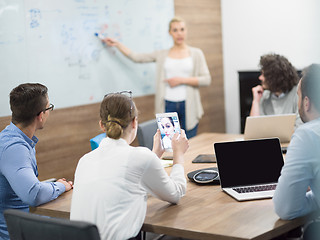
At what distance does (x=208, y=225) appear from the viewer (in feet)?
6.40

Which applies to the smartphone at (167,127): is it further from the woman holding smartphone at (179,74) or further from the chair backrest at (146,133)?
the woman holding smartphone at (179,74)

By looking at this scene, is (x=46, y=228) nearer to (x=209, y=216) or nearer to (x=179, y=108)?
(x=209, y=216)

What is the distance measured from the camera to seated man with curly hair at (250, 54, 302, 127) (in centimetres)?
379

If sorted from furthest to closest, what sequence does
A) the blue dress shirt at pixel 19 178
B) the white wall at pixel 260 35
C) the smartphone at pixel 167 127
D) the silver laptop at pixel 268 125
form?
the white wall at pixel 260 35 → the silver laptop at pixel 268 125 → the smartphone at pixel 167 127 → the blue dress shirt at pixel 19 178

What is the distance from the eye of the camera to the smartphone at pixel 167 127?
100 inches

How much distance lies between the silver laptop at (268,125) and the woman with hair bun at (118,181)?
1.25m

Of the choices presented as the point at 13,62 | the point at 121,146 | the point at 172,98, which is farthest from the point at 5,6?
the point at 121,146

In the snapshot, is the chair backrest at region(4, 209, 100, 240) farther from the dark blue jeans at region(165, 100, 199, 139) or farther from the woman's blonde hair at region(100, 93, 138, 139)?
the dark blue jeans at region(165, 100, 199, 139)

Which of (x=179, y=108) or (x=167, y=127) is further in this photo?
(x=179, y=108)

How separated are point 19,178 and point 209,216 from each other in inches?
34.6

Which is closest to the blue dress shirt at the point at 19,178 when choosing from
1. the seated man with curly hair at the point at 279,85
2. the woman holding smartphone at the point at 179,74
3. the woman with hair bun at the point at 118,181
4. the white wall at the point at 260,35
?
the woman with hair bun at the point at 118,181

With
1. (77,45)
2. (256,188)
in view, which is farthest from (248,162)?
(77,45)

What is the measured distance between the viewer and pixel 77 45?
4469 mm

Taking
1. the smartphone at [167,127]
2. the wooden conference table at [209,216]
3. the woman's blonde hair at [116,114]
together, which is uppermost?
the woman's blonde hair at [116,114]
